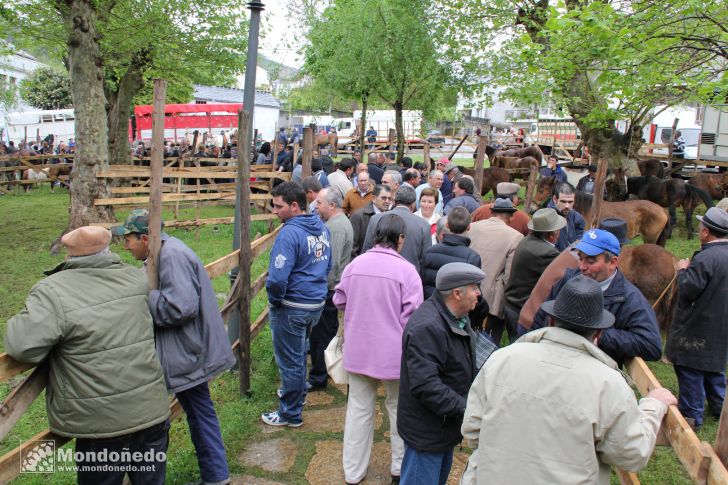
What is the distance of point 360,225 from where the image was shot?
20.8 feet

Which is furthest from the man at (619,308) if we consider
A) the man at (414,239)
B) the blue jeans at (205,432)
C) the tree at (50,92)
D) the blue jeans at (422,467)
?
the tree at (50,92)

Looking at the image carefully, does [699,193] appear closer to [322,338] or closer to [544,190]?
[544,190]

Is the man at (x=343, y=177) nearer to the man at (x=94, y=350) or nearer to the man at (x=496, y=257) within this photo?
the man at (x=496, y=257)

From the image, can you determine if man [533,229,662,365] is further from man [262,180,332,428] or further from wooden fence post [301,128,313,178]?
wooden fence post [301,128,313,178]

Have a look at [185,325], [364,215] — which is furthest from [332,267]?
[185,325]

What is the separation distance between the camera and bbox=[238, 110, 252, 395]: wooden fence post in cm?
499

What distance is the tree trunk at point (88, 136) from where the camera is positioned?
37.7 ft

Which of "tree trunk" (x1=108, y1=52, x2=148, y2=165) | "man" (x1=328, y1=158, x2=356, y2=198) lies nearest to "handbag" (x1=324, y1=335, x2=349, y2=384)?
"man" (x1=328, y1=158, x2=356, y2=198)

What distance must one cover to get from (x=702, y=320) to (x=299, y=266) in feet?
10.8

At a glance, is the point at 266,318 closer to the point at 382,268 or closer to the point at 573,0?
the point at 382,268

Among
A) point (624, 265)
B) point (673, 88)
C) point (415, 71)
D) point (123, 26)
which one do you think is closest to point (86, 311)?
point (624, 265)

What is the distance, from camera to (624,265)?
663cm

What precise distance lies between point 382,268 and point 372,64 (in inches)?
560

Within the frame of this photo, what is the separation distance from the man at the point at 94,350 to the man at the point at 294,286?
1534 mm
